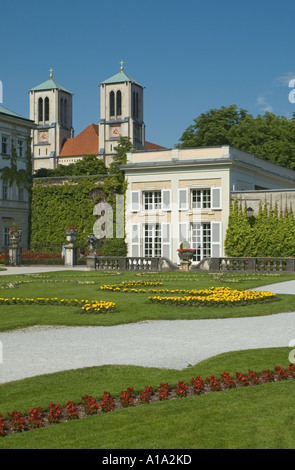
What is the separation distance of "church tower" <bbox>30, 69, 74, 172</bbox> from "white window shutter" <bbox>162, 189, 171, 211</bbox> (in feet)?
234

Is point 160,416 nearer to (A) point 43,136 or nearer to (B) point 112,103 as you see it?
(B) point 112,103

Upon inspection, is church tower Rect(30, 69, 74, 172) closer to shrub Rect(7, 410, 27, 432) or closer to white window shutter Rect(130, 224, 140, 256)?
white window shutter Rect(130, 224, 140, 256)

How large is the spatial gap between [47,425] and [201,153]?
3385 cm

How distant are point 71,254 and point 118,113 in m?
71.2

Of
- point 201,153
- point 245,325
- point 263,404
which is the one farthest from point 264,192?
point 263,404

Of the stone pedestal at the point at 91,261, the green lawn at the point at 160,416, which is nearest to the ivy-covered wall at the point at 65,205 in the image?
the stone pedestal at the point at 91,261

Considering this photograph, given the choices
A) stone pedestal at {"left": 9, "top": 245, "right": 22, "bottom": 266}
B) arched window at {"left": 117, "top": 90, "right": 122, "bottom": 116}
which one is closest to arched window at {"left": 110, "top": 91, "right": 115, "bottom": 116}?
arched window at {"left": 117, "top": 90, "right": 122, "bottom": 116}

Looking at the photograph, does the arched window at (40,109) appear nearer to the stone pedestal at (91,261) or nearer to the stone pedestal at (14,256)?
the stone pedestal at (14,256)

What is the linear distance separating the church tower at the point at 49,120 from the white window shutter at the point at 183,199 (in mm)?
71999

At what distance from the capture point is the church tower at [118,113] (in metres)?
106

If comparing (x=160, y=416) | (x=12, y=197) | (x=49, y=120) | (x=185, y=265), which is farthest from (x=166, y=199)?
(x=49, y=120)

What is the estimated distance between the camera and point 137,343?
11.1 m

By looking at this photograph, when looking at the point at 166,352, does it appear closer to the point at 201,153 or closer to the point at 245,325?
the point at 245,325
